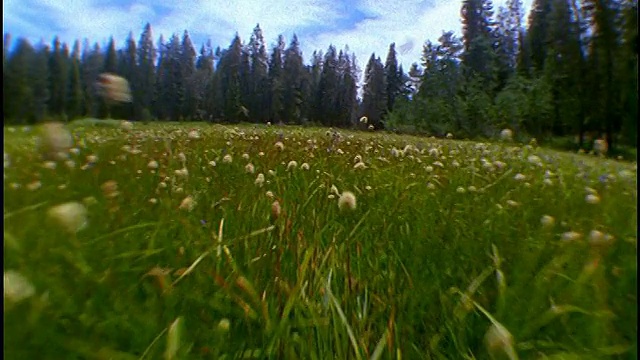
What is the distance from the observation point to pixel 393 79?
80.5 inches

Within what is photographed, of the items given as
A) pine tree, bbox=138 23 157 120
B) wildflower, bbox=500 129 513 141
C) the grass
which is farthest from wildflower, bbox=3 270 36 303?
wildflower, bbox=500 129 513 141

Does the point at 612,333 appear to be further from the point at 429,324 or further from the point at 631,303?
the point at 429,324

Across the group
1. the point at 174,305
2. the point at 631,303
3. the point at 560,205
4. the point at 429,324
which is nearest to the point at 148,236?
the point at 174,305

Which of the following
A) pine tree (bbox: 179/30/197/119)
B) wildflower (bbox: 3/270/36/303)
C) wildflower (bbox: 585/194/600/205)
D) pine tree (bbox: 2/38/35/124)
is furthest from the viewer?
wildflower (bbox: 585/194/600/205)

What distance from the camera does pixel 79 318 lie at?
2.88 ft

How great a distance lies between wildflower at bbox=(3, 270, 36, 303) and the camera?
2.35 feet

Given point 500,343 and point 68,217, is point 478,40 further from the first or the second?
point 68,217

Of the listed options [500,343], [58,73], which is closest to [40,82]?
[58,73]

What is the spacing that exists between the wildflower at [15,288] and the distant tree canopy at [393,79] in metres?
0.33

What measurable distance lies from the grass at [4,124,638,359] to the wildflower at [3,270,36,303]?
0.5 inches

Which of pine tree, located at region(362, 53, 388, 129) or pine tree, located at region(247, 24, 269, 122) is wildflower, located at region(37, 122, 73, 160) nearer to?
pine tree, located at region(247, 24, 269, 122)

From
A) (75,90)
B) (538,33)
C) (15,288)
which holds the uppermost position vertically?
(538,33)

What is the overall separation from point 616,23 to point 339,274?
1.05 meters

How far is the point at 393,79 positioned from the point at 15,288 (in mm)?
1773
